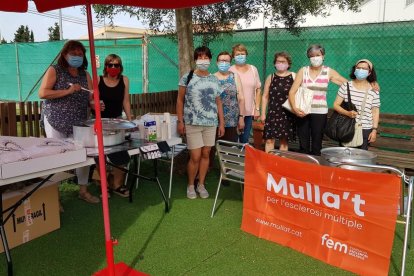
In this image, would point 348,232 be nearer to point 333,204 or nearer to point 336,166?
point 333,204

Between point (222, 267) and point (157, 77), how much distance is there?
754cm

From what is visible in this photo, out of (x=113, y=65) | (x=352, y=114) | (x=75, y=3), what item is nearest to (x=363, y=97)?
(x=352, y=114)

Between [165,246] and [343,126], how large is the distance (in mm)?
2423

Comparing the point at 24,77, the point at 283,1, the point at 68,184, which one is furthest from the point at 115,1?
the point at 24,77

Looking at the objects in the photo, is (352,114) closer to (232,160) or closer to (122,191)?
(232,160)

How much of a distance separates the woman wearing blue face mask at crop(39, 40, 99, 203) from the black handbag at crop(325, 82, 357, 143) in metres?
2.83

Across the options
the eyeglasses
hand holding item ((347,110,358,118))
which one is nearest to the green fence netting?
hand holding item ((347,110,358,118))

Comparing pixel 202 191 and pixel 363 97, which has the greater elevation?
pixel 363 97

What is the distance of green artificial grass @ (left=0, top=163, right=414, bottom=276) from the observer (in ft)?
10.4

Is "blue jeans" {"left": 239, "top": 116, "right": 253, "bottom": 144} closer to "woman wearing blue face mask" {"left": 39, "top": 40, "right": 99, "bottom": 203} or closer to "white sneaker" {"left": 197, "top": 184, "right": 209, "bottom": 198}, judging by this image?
"white sneaker" {"left": 197, "top": 184, "right": 209, "bottom": 198}

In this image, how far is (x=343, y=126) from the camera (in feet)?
14.6

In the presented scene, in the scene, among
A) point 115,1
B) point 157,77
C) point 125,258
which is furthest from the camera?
point 157,77

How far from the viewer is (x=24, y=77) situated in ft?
46.3

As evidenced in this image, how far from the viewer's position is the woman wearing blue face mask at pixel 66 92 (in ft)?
12.8
